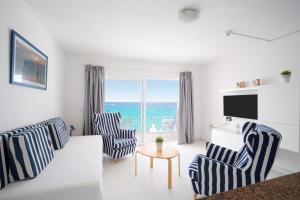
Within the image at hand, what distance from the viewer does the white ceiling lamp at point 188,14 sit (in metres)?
2.05

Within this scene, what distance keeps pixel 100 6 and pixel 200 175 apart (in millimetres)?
2360

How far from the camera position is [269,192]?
2.06ft

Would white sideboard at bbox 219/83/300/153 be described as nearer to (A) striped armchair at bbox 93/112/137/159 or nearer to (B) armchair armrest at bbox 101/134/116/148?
(A) striped armchair at bbox 93/112/137/159

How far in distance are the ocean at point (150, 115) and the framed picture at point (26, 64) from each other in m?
2.05

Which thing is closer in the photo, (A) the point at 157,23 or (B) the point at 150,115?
(A) the point at 157,23

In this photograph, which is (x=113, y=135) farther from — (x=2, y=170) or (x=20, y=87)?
(x=2, y=170)

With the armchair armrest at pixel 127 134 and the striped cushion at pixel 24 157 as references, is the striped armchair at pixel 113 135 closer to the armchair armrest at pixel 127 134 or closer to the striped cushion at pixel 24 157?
the armchair armrest at pixel 127 134

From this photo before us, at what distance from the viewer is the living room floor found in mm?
2121

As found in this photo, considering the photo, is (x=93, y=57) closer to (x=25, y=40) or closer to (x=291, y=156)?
(x=25, y=40)

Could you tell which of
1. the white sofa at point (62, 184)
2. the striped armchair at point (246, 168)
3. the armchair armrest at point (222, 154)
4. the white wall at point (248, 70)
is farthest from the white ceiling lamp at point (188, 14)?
the white sofa at point (62, 184)

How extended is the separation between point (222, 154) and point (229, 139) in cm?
161

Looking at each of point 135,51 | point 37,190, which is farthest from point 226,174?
point 135,51

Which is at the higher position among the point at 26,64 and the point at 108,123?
the point at 26,64

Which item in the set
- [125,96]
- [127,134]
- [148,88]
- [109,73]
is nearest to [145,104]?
[148,88]
